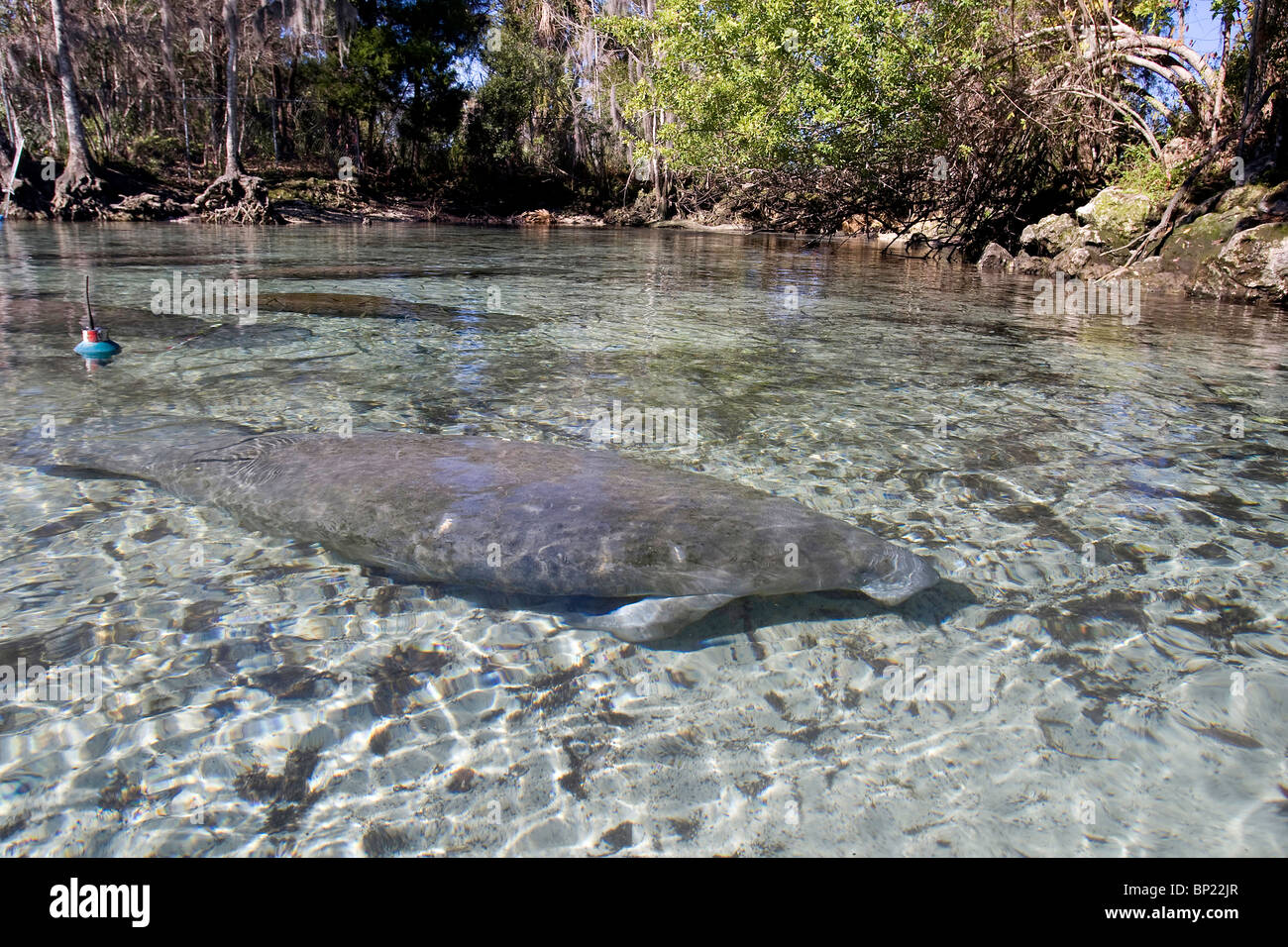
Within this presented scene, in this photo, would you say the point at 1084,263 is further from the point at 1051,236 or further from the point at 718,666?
the point at 718,666

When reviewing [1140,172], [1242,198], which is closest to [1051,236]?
[1140,172]

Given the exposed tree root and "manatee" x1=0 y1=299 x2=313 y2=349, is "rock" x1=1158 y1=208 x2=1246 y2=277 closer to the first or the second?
"manatee" x1=0 y1=299 x2=313 y2=349

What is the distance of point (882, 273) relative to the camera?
19.6 m

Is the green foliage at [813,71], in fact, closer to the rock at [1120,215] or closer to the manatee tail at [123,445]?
the rock at [1120,215]

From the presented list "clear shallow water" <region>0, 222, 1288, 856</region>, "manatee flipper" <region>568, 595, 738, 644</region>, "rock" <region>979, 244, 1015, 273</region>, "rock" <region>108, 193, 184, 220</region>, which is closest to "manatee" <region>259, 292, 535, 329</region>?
"clear shallow water" <region>0, 222, 1288, 856</region>

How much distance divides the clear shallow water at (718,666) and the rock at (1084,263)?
43.6ft

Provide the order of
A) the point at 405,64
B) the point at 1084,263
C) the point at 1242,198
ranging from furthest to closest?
the point at 405,64, the point at 1084,263, the point at 1242,198

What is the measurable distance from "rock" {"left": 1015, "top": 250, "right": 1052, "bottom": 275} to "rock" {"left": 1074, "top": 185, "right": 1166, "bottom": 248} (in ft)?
3.92

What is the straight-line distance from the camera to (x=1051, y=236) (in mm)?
20609

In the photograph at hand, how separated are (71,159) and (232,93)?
20.8 feet

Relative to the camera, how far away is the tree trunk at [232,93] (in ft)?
98.4

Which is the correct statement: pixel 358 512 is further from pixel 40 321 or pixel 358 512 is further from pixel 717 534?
pixel 40 321
